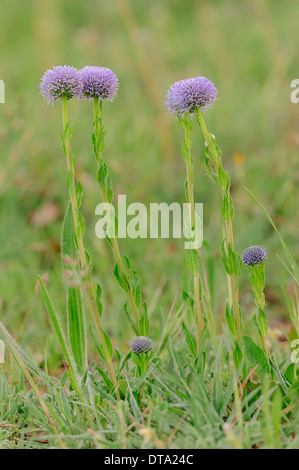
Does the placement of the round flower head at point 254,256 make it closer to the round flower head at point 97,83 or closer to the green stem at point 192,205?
the green stem at point 192,205

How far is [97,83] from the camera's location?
3.66ft

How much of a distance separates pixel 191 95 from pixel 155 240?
1343 millimetres

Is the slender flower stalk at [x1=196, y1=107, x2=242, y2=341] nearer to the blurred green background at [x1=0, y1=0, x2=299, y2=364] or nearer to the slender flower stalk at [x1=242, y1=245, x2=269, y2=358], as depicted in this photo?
the slender flower stalk at [x1=242, y1=245, x2=269, y2=358]

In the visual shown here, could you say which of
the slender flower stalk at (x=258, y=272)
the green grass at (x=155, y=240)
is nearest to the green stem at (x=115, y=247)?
the green grass at (x=155, y=240)

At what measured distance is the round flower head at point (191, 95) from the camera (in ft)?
3.55

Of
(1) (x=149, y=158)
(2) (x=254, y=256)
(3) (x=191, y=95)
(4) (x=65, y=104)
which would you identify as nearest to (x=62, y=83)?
(4) (x=65, y=104)

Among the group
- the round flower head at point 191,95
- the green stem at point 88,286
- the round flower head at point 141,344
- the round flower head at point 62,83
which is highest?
the round flower head at point 62,83

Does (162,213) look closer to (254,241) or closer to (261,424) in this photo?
(254,241)

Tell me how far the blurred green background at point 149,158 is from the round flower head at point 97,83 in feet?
1.70

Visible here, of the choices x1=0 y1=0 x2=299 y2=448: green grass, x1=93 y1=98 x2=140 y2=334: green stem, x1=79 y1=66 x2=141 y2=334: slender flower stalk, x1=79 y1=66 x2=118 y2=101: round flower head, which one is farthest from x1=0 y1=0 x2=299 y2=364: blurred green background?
x1=79 y1=66 x2=118 y2=101: round flower head
